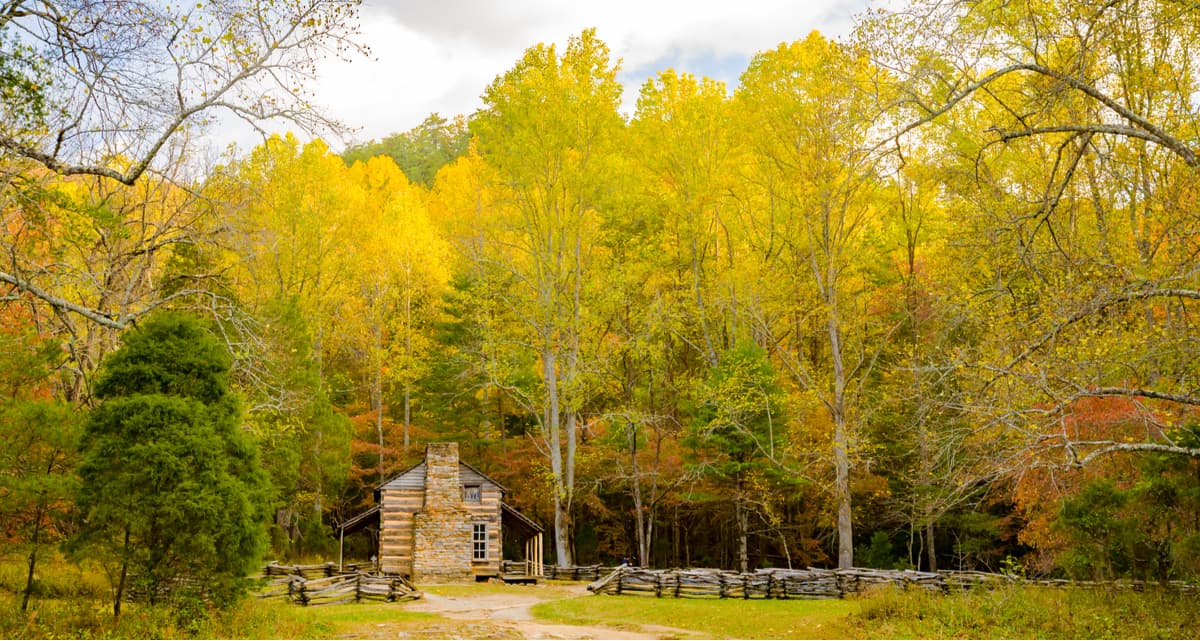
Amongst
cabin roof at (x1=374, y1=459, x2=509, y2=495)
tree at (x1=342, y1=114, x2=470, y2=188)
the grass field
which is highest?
tree at (x1=342, y1=114, x2=470, y2=188)

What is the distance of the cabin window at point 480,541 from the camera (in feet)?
87.1

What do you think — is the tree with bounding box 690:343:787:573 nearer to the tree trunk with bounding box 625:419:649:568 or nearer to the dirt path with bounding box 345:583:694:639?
the tree trunk with bounding box 625:419:649:568

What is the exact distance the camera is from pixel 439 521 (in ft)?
83.4

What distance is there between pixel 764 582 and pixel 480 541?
31.8 ft

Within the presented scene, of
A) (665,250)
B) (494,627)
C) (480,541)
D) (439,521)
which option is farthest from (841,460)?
→ (439,521)

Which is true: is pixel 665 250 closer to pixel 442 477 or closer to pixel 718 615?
pixel 442 477

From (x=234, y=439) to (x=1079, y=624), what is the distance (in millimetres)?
12884

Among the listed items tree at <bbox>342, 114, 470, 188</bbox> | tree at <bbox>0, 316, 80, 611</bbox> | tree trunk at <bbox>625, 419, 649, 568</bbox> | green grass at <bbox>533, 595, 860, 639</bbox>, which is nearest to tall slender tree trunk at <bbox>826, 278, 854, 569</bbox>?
green grass at <bbox>533, 595, 860, 639</bbox>

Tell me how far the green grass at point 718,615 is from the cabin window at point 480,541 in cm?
688

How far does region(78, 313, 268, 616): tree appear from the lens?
38.1 ft

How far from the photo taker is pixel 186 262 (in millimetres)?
21344

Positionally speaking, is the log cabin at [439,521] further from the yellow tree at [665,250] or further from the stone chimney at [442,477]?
the yellow tree at [665,250]

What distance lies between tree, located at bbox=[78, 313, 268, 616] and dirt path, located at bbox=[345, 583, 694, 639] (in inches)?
121

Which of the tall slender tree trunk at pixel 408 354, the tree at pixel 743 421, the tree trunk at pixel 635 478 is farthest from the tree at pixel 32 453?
the tall slender tree trunk at pixel 408 354
